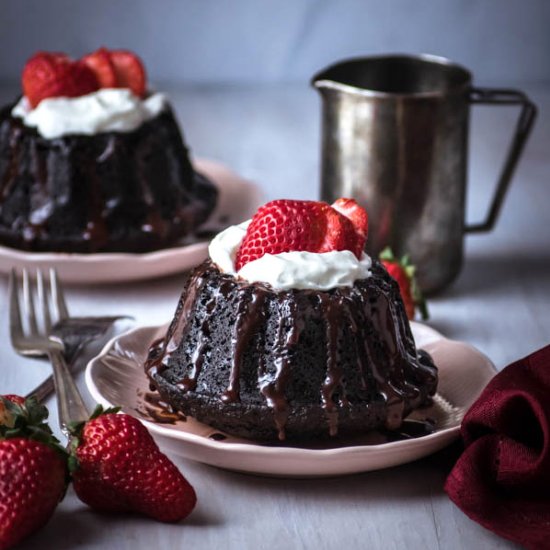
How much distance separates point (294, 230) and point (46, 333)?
0.59 m

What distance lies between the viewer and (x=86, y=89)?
225cm

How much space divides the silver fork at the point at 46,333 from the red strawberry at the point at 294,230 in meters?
0.33

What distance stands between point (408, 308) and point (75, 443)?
2.72 ft

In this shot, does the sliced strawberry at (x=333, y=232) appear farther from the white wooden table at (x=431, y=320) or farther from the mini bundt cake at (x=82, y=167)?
the mini bundt cake at (x=82, y=167)

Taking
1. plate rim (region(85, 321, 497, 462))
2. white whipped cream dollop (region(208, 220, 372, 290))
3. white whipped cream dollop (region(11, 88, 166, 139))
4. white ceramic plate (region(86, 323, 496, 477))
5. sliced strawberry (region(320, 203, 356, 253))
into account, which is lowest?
white ceramic plate (region(86, 323, 496, 477))

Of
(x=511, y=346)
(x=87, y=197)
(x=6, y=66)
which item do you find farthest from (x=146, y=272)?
(x=6, y=66)

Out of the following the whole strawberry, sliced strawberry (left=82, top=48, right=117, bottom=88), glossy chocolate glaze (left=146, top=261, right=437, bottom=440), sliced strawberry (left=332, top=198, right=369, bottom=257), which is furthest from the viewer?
sliced strawberry (left=82, top=48, right=117, bottom=88)

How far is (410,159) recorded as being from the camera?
2.11 meters

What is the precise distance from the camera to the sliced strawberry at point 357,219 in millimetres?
1592

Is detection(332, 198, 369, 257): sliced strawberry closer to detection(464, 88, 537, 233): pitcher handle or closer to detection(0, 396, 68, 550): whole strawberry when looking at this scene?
detection(0, 396, 68, 550): whole strawberry

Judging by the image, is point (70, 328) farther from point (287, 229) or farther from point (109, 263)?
point (287, 229)

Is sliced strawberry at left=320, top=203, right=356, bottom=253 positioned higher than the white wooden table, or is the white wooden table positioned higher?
sliced strawberry at left=320, top=203, right=356, bottom=253

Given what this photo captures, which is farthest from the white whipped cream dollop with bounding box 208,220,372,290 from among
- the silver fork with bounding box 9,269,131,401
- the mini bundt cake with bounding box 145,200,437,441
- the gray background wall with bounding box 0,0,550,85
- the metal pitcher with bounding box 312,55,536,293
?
the gray background wall with bounding box 0,0,550,85

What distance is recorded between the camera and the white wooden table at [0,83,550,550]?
54.2 inches
